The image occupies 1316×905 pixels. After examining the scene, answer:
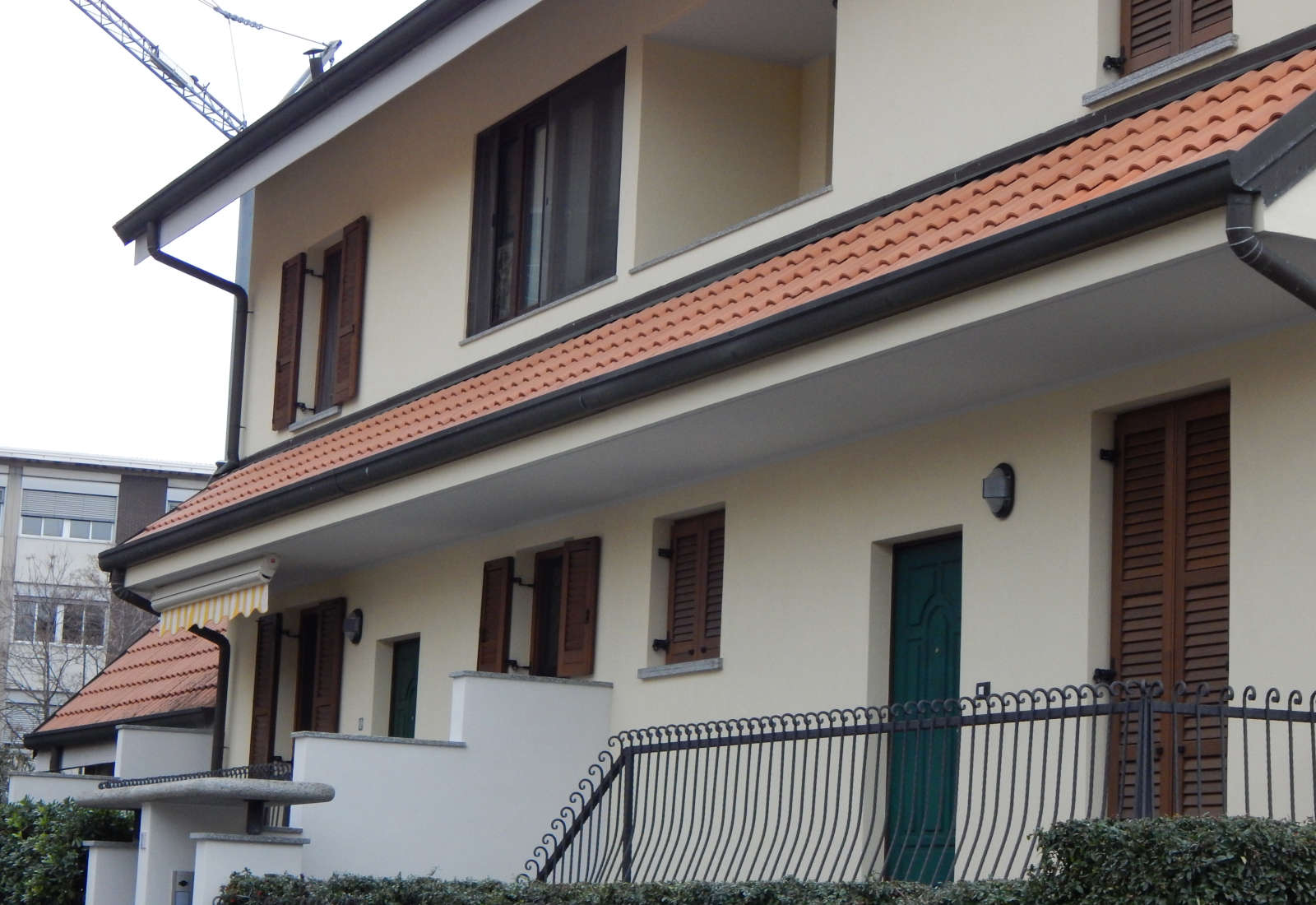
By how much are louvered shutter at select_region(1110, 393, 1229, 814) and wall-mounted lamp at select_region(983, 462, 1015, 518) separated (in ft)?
2.12

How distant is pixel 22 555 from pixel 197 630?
52.7 metres

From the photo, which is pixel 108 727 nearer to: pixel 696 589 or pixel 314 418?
pixel 314 418

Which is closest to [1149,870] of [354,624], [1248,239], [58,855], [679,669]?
[1248,239]

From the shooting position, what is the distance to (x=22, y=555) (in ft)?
223

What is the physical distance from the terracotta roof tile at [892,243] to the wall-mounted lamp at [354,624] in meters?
1.57

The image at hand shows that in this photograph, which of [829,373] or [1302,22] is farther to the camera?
[829,373]

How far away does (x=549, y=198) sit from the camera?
1521cm

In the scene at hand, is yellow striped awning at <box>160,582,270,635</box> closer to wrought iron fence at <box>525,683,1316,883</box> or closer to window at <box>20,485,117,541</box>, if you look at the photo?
wrought iron fence at <box>525,683,1316,883</box>

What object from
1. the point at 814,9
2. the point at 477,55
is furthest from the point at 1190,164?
the point at 477,55

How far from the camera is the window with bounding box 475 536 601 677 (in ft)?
45.2

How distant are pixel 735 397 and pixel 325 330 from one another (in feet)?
28.4

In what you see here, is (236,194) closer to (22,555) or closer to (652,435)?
(652,435)

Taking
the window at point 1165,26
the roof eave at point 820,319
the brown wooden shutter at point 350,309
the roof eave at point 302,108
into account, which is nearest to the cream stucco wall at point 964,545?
the roof eave at point 820,319

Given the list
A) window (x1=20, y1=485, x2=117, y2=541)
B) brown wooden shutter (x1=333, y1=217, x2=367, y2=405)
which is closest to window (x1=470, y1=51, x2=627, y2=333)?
brown wooden shutter (x1=333, y1=217, x2=367, y2=405)
